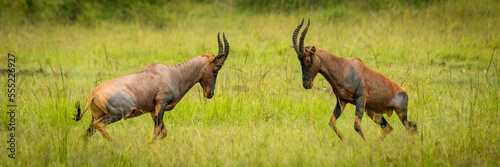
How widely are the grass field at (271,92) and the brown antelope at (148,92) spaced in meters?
0.30

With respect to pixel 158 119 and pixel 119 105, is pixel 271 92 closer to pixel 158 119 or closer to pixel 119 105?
pixel 158 119

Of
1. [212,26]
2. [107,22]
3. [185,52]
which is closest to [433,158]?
[185,52]

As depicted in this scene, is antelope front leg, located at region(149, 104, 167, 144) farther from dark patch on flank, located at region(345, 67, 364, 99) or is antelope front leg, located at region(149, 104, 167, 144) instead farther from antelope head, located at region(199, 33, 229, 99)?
dark patch on flank, located at region(345, 67, 364, 99)

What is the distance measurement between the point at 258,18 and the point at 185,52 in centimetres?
392

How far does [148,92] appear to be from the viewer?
5930mm

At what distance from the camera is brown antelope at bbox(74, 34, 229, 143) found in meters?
5.66

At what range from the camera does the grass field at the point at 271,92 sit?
546cm

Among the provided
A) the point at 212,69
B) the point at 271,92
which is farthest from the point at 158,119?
the point at 271,92

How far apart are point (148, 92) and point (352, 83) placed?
2.24 m

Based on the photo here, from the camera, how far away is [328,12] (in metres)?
15.8

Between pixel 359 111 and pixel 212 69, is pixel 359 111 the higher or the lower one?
the lower one

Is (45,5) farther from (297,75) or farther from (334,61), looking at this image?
(334,61)

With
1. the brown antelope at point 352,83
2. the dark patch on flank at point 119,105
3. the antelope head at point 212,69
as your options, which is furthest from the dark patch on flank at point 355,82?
the dark patch on flank at point 119,105

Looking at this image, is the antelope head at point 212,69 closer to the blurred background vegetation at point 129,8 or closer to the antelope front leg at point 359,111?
the antelope front leg at point 359,111
